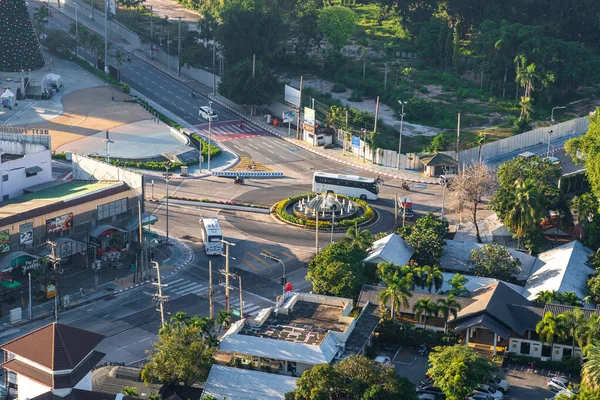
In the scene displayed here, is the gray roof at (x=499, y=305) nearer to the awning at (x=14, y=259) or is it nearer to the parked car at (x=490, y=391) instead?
the parked car at (x=490, y=391)

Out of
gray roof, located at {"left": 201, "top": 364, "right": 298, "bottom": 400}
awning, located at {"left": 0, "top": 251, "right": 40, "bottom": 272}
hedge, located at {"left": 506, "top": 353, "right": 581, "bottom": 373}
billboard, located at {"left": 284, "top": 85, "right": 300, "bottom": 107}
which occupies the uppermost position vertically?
billboard, located at {"left": 284, "top": 85, "right": 300, "bottom": 107}

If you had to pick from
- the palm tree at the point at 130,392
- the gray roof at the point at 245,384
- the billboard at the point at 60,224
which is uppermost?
the billboard at the point at 60,224

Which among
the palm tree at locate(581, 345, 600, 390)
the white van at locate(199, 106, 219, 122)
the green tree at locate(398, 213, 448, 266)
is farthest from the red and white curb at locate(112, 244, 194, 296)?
the white van at locate(199, 106, 219, 122)

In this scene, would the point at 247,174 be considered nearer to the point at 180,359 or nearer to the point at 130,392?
the point at 180,359

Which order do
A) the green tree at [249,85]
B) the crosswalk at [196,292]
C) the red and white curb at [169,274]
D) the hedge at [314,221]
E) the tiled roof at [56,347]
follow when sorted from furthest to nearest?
the green tree at [249,85] < the hedge at [314,221] < the red and white curb at [169,274] < the crosswalk at [196,292] < the tiled roof at [56,347]

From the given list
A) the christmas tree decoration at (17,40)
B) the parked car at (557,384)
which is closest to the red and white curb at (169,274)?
the parked car at (557,384)

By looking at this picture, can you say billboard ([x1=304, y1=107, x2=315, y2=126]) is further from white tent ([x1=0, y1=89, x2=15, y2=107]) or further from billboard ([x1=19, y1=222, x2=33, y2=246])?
billboard ([x1=19, y1=222, x2=33, y2=246])
